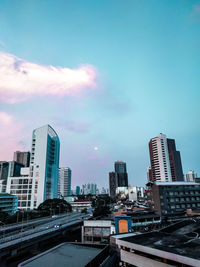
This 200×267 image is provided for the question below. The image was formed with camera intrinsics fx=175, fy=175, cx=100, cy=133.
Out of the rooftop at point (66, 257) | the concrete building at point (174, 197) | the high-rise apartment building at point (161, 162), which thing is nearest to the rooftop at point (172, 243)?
the rooftop at point (66, 257)

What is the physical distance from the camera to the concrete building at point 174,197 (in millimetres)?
87375

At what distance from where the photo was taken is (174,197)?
8969cm

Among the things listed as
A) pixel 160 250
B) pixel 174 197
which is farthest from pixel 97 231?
pixel 174 197

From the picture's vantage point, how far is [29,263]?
926 inches

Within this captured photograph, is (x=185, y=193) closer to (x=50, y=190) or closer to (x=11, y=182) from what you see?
(x=50, y=190)

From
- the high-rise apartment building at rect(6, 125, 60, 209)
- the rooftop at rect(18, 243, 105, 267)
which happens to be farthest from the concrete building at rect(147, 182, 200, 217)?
the high-rise apartment building at rect(6, 125, 60, 209)

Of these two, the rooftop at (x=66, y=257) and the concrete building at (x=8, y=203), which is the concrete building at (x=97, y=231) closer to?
the rooftop at (x=66, y=257)

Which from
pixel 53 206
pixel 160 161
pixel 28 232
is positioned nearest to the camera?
pixel 28 232

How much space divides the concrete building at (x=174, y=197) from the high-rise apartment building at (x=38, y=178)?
82931mm

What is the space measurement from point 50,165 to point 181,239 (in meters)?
139

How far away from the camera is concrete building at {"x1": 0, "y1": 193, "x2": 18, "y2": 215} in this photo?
4732 inches

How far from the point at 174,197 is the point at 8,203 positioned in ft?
363

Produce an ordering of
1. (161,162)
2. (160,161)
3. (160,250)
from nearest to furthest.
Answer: (160,250) → (161,162) → (160,161)

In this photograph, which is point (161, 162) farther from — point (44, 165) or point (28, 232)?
point (28, 232)
